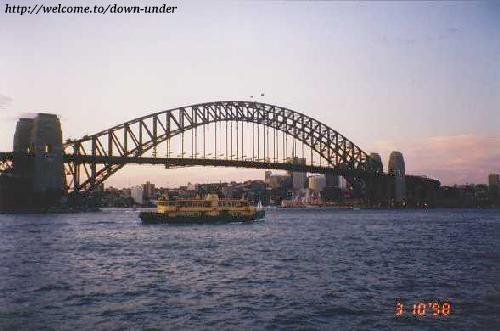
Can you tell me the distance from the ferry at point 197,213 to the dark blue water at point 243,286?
2900 cm

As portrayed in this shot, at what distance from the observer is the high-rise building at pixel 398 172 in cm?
15612

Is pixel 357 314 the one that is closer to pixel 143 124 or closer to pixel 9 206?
pixel 9 206

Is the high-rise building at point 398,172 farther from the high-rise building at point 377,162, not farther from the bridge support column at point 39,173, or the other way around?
the bridge support column at point 39,173

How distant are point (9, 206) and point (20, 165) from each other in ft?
22.0

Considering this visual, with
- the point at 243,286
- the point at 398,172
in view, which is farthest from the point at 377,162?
the point at 243,286

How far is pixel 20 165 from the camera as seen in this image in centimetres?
9844

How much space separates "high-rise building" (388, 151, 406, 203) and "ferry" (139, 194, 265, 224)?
87.8 m

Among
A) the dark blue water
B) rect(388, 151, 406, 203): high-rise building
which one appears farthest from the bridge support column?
rect(388, 151, 406, 203): high-rise building

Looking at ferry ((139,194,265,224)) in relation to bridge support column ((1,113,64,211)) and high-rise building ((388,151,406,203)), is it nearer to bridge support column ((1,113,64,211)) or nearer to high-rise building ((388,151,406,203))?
bridge support column ((1,113,64,211))

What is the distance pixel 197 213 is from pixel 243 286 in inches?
1897
